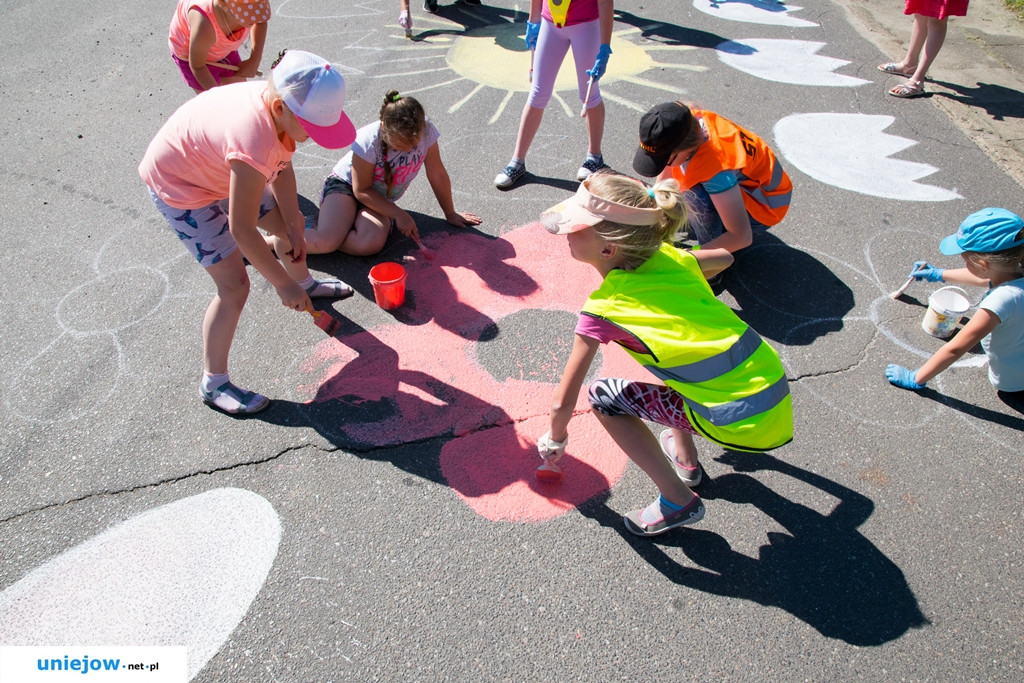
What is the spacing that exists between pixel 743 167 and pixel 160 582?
3.10m

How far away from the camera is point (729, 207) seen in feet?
10.0

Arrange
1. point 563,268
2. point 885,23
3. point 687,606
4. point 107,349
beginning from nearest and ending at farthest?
point 687,606 → point 107,349 → point 563,268 → point 885,23

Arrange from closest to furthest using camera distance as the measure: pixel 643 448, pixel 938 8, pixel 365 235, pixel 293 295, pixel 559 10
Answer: pixel 643 448
pixel 293 295
pixel 365 235
pixel 559 10
pixel 938 8

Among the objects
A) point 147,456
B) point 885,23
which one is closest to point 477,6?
point 885,23

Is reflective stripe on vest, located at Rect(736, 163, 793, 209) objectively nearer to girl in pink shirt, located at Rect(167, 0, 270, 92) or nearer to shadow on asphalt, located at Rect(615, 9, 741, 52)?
girl in pink shirt, located at Rect(167, 0, 270, 92)

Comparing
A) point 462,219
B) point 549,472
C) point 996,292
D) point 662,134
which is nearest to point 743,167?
point 662,134

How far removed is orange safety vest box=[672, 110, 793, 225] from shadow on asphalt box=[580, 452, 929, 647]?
1520mm

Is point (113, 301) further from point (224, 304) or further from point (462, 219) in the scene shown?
point (462, 219)

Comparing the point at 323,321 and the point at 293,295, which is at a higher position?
the point at 293,295

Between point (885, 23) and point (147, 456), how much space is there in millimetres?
7705

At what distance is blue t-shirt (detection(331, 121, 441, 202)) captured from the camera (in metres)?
3.31

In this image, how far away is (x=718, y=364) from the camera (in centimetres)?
188

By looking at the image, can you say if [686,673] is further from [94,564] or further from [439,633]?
[94,564]

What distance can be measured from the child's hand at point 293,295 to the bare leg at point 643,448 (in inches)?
49.4
